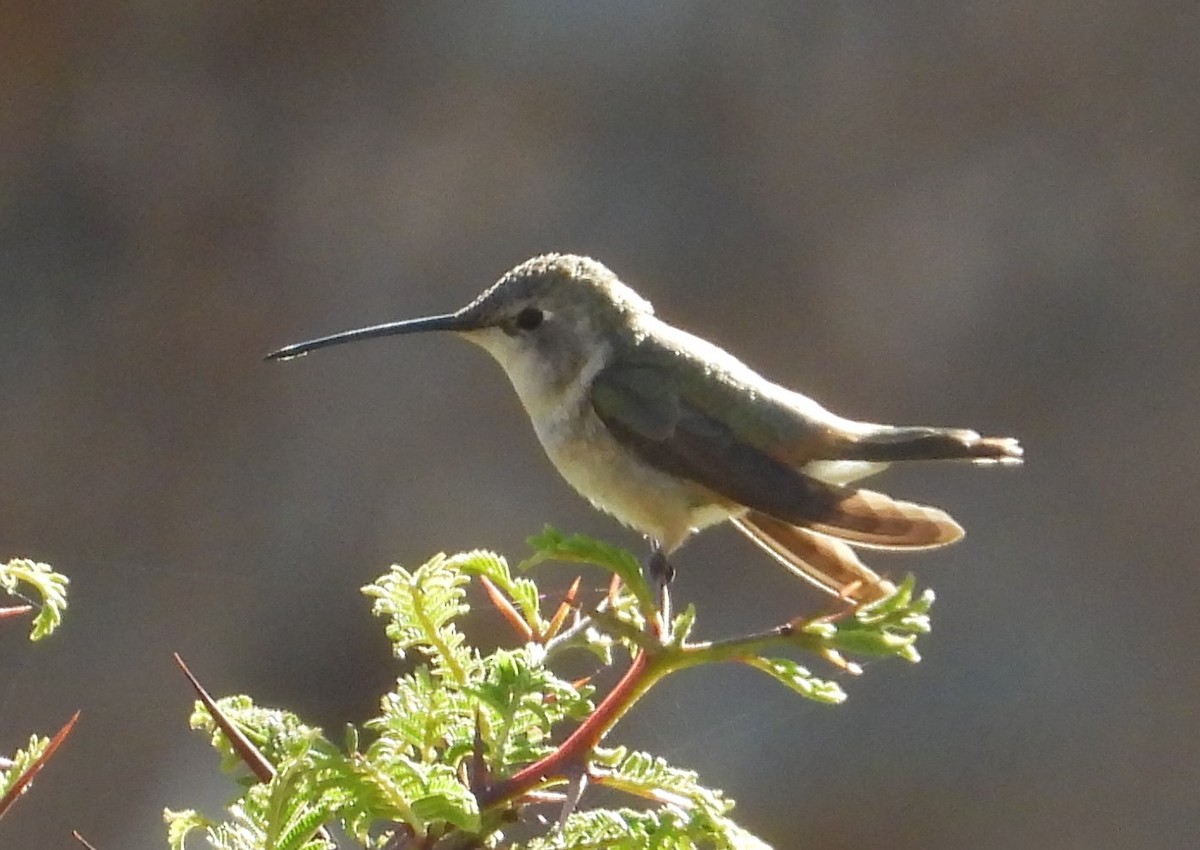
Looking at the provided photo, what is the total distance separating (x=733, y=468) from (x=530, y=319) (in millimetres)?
343

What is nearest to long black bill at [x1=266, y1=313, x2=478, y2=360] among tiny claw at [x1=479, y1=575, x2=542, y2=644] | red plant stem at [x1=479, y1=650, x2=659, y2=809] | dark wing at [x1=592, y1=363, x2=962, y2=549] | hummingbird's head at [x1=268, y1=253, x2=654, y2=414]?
hummingbird's head at [x1=268, y1=253, x2=654, y2=414]

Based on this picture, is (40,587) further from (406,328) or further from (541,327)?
(541,327)

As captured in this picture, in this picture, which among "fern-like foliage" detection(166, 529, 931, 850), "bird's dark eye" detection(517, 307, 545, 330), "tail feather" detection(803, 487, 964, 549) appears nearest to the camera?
"fern-like foliage" detection(166, 529, 931, 850)

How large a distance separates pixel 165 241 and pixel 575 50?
59.5 inches

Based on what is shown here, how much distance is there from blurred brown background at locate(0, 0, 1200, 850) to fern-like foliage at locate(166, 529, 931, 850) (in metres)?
3.12

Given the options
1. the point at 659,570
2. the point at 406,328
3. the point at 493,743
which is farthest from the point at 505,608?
the point at 406,328

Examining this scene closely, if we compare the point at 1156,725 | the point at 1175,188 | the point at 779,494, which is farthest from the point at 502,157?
the point at 779,494

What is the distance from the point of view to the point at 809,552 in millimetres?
1431

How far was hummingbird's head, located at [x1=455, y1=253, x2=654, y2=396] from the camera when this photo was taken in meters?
1.56

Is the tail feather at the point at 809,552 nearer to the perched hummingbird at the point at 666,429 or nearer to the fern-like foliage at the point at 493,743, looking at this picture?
the perched hummingbird at the point at 666,429

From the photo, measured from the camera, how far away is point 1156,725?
3932mm

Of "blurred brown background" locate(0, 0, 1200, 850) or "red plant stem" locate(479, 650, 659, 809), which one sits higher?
"blurred brown background" locate(0, 0, 1200, 850)

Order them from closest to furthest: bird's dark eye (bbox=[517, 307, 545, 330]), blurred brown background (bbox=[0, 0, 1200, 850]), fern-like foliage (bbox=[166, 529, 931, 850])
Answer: fern-like foliage (bbox=[166, 529, 931, 850]) → bird's dark eye (bbox=[517, 307, 545, 330]) → blurred brown background (bbox=[0, 0, 1200, 850])

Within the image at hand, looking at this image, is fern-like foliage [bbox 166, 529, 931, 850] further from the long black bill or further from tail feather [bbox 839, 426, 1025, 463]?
the long black bill
